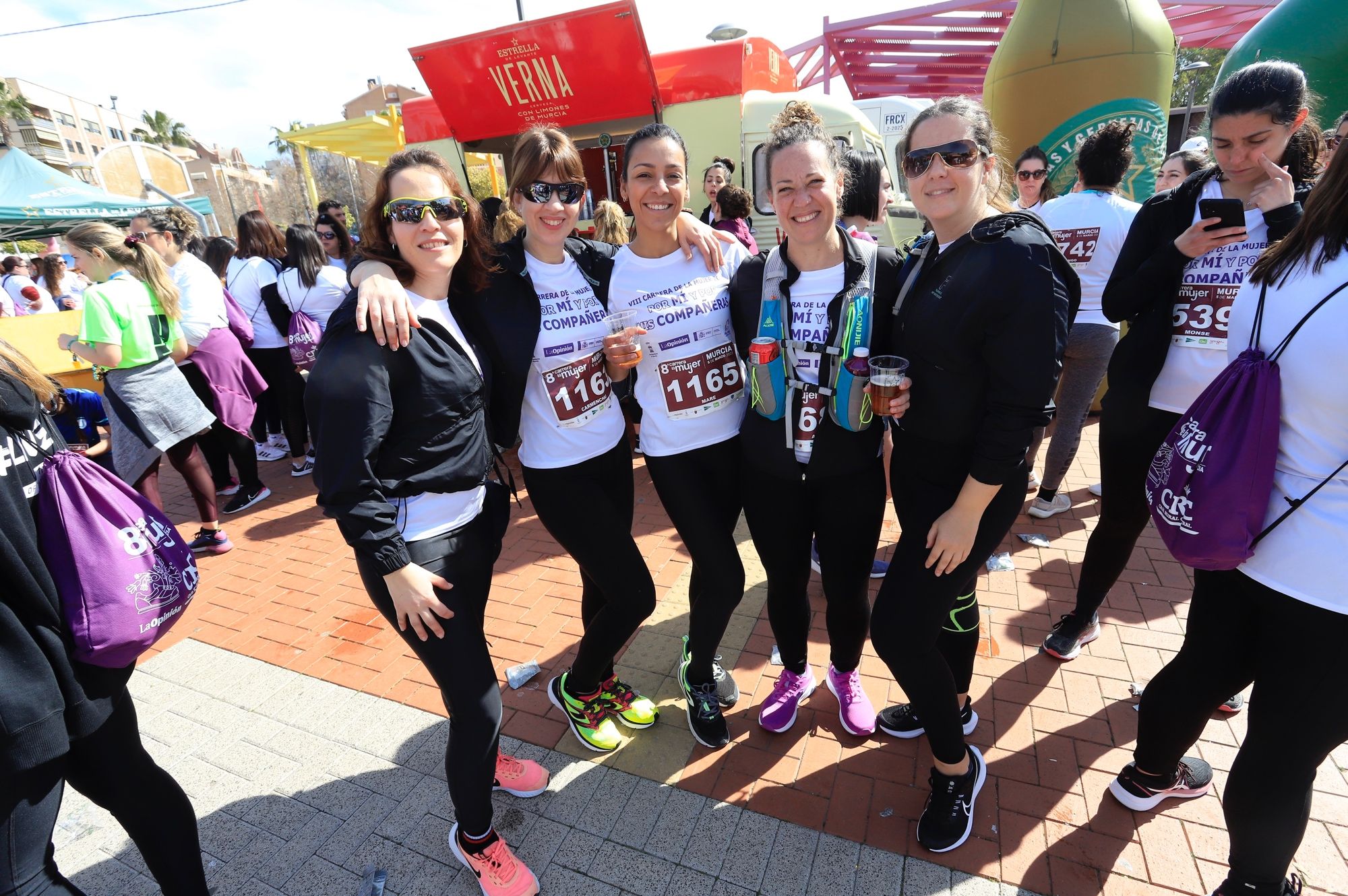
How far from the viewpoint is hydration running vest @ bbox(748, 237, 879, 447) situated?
1907 mm

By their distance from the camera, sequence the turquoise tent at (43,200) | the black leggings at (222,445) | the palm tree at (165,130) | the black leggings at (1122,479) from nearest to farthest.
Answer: the black leggings at (1122,479)
the black leggings at (222,445)
the turquoise tent at (43,200)
the palm tree at (165,130)

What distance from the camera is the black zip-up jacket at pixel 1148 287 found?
7.55 feet

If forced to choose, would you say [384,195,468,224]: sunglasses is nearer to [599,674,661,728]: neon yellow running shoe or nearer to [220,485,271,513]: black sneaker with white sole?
[599,674,661,728]: neon yellow running shoe

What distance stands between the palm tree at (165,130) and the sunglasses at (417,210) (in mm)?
79248

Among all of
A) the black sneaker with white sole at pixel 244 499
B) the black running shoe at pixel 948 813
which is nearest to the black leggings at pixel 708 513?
the black running shoe at pixel 948 813

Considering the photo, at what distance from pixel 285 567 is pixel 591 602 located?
2858mm

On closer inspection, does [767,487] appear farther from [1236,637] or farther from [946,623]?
[1236,637]

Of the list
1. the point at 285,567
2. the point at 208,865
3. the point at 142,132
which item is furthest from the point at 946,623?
the point at 142,132

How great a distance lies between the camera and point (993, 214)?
68.2 inches

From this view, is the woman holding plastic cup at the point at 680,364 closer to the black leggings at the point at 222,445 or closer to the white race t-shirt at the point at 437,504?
the white race t-shirt at the point at 437,504

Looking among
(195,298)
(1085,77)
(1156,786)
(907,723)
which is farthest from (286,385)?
(1085,77)

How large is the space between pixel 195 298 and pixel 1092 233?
5.99 m

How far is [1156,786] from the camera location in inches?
79.4

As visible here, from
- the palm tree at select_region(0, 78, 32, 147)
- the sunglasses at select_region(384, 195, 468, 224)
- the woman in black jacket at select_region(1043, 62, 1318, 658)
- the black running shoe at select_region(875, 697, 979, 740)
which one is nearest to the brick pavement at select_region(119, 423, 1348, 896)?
the black running shoe at select_region(875, 697, 979, 740)
